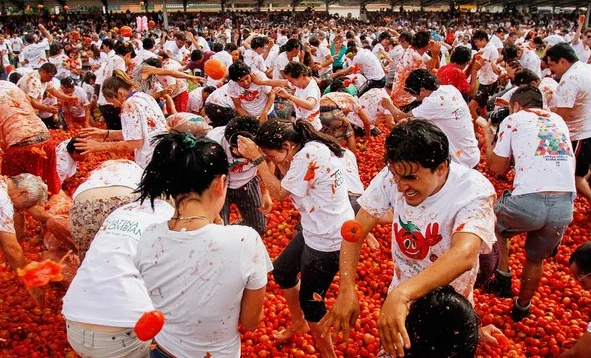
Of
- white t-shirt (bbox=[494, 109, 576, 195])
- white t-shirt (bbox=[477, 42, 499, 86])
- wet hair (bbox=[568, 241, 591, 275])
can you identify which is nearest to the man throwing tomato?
wet hair (bbox=[568, 241, 591, 275])

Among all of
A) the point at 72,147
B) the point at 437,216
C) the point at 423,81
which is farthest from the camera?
Result: the point at 72,147

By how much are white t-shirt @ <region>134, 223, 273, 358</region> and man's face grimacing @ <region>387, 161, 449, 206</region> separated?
2.21ft

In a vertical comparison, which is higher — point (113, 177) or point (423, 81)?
point (423, 81)

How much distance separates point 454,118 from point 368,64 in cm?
553

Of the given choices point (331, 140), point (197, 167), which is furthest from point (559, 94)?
point (197, 167)

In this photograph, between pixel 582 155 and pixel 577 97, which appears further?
pixel 582 155

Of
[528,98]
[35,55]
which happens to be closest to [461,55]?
[528,98]

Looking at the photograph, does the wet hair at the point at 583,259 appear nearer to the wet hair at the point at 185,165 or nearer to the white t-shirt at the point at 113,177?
the wet hair at the point at 185,165

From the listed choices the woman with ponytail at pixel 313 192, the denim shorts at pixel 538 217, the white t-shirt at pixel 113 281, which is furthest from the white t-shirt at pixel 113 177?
the denim shorts at pixel 538 217

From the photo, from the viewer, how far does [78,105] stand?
30.2 ft

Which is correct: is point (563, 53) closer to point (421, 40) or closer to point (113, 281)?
point (421, 40)

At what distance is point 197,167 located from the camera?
2.02m

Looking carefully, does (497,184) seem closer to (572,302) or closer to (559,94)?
(559,94)

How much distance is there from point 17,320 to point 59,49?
29.9 feet
